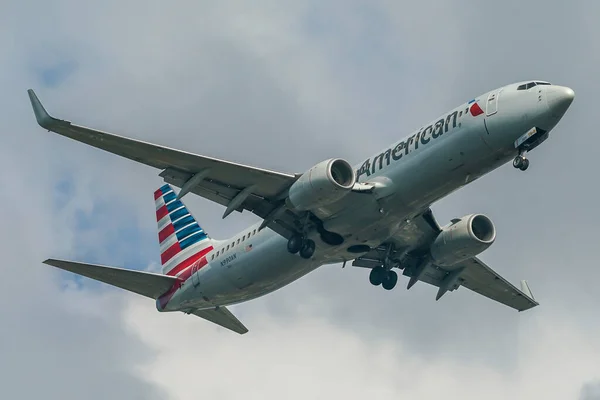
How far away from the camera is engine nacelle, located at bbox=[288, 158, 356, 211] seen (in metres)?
41.9

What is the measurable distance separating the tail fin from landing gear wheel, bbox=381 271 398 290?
8968 millimetres

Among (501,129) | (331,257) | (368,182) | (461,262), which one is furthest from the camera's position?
(461,262)

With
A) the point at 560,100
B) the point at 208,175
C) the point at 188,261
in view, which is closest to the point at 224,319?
the point at 188,261

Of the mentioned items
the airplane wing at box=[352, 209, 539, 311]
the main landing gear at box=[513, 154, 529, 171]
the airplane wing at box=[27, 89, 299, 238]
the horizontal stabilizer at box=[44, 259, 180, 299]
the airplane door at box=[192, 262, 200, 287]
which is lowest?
the horizontal stabilizer at box=[44, 259, 180, 299]

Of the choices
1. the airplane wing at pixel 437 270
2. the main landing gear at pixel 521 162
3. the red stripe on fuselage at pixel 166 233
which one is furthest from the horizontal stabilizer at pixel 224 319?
the main landing gear at pixel 521 162

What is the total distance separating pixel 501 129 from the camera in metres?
41.0

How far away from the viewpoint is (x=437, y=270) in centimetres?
5334

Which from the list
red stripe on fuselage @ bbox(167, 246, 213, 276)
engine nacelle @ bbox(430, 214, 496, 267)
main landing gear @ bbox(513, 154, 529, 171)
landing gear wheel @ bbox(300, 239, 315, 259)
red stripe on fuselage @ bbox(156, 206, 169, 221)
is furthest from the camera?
red stripe on fuselage @ bbox(156, 206, 169, 221)

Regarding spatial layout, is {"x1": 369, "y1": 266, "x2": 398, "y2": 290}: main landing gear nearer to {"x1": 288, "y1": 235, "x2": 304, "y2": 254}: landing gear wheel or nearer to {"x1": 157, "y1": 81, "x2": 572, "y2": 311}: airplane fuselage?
{"x1": 157, "y1": 81, "x2": 572, "y2": 311}: airplane fuselage

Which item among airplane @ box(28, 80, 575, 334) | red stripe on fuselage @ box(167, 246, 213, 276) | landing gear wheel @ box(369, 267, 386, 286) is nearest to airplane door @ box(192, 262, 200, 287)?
airplane @ box(28, 80, 575, 334)

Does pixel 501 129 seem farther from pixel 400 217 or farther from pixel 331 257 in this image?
pixel 331 257

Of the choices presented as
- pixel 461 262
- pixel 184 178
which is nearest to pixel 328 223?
pixel 184 178

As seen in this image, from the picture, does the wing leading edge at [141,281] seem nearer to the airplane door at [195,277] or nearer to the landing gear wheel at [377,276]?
the airplane door at [195,277]

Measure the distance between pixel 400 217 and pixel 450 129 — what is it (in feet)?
14.7
